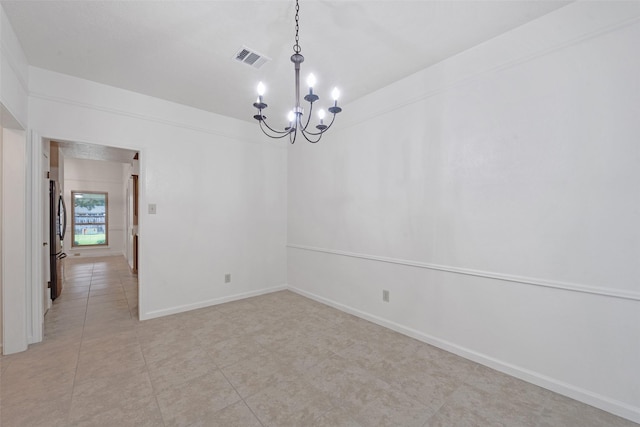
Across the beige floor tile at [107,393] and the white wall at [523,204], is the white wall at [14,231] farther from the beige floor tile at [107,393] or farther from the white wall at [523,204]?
the white wall at [523,204]

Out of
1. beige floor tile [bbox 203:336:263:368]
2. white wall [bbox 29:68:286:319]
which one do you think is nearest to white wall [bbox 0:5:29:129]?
white wall [bbox 29:68:286:319]

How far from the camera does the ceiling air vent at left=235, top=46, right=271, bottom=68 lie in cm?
255

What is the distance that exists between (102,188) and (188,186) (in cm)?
745

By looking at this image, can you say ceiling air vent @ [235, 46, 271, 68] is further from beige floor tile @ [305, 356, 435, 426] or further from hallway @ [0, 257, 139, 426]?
hallway @ [0, 257, 139, 426]

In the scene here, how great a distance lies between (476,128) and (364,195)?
4.75 ft

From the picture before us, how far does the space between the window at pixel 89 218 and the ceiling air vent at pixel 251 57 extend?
9.10 meters

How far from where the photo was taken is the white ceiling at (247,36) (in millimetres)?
2016

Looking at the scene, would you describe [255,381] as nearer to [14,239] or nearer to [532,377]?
[532,377]

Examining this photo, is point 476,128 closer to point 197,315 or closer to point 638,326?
point 638,326

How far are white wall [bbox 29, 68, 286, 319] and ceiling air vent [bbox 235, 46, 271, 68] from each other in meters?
1.59

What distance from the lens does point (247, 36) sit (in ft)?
7.65

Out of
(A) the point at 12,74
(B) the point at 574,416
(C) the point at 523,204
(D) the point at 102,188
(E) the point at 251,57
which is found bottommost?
(B) the point at 574,416

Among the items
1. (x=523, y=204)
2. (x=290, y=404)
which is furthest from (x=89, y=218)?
(x=523, y=204)

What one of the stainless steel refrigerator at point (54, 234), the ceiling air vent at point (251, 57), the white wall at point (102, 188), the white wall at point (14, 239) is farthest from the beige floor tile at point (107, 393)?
the white wall at point (102, 188)
